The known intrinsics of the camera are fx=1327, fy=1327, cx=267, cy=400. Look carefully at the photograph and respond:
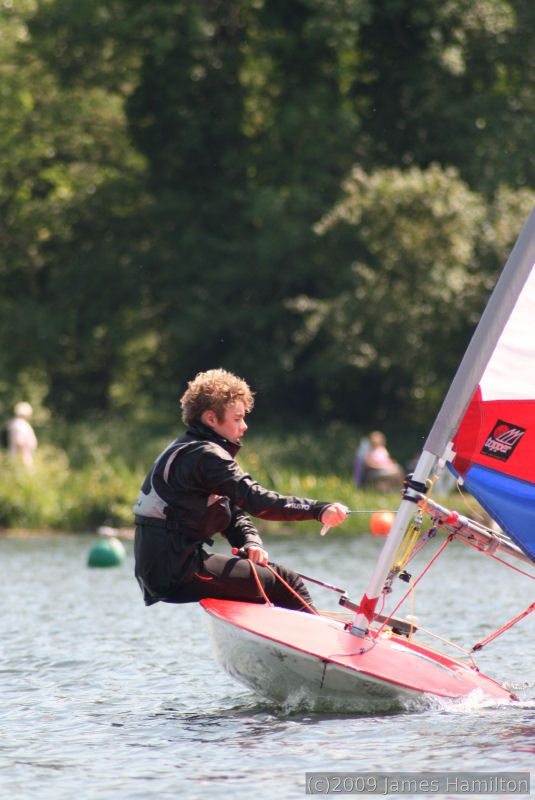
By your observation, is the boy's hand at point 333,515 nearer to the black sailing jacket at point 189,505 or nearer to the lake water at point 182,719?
the black sailing jacket at point 189,505

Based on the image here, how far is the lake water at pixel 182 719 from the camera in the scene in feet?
17.6

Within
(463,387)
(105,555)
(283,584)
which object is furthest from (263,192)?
(463,387)

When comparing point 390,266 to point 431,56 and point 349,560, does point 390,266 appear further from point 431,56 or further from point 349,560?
point 349,560

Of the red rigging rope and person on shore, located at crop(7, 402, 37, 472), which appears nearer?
the red rigging rope

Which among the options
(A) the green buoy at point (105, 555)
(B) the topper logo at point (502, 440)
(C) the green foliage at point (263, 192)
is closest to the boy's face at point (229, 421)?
(B) the topper logo at point (502, 440)

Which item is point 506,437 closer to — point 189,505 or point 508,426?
point 508,426

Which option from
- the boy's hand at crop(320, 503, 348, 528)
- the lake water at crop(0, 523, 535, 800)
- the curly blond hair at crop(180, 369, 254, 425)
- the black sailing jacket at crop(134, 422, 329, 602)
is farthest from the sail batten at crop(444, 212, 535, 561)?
the curly blond hair at crop(180, 369, 254, 425)

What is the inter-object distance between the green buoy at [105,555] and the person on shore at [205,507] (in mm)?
8789

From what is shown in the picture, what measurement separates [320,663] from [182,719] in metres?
0.80

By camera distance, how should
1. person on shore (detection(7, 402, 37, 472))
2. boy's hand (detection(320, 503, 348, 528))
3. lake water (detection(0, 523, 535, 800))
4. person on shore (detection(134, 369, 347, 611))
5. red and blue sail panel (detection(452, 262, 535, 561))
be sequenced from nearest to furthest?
1. lake water (detection(0, 523, 535, 800))
2. boy's hand (detection(320, 503, 348, 528))
3. person on shore (detection(134, 369, 347, 611))
4. red and blue sail panel (detection(452, 262, 535, 561))
5. person on shore (detection(7, 402, 37, 472))

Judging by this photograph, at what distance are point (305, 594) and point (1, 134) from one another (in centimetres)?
2770

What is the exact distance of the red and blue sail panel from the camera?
6562 millimetres

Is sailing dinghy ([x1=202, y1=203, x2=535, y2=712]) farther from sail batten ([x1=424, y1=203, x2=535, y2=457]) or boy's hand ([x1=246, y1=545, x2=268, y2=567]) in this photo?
boy's hand ([x1=246, y1=545, x2=268, y2=567])

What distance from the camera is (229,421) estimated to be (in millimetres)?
6656
